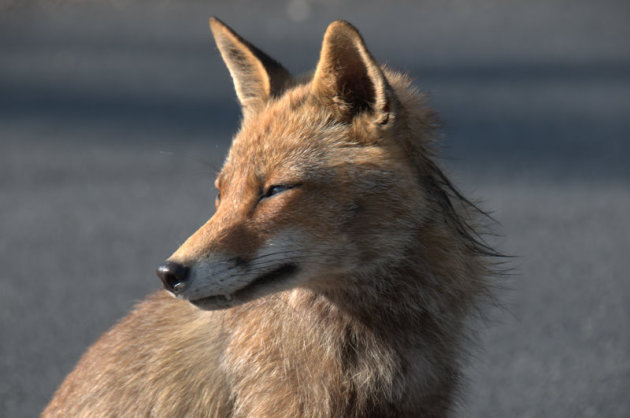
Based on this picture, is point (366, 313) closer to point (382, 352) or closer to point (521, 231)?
point (382, 352)

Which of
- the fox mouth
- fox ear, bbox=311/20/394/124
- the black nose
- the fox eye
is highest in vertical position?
fox ear, bbox=311/20/394/124

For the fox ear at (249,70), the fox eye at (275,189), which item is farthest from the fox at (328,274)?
the fox ear at (249,70)

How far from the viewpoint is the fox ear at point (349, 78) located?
2826 mm

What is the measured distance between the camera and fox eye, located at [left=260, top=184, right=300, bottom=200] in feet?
9.39

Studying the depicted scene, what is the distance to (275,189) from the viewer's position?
2.88 meters

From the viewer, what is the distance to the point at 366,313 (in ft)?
9.70

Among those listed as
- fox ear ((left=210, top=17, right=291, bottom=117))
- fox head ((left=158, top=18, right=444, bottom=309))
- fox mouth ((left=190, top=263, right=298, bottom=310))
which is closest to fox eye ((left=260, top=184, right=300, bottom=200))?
fox head ((left=158, top=18, right=444, bottom=309))

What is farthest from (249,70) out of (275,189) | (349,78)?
(275,189)

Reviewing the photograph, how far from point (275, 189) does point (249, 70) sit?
2.21 feet

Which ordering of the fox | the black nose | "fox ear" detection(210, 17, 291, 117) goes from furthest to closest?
1. "fox ear" detection(210, 17, 291, 117)
2. the fox
3. the black nose

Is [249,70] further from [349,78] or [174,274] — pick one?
[174,274]

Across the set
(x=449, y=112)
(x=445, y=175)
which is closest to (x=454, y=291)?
(x=445, y=175)

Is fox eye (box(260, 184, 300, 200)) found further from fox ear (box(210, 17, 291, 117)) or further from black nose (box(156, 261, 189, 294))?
fox ear (box(210, 17, 291, 117))

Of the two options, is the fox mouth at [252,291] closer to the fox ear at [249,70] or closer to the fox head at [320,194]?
the fox head at [320,194]
